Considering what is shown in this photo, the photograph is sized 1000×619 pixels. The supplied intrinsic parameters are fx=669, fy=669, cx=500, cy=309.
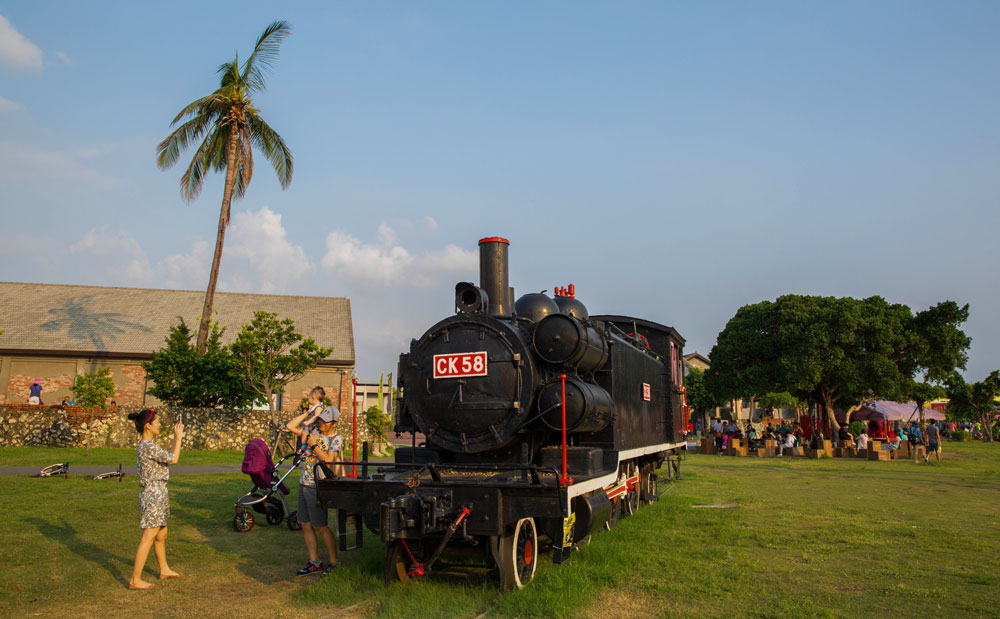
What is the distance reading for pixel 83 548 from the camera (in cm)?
723

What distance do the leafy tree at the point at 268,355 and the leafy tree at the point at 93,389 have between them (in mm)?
6222

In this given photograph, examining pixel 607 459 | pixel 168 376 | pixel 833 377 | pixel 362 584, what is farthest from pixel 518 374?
pixel 833 377

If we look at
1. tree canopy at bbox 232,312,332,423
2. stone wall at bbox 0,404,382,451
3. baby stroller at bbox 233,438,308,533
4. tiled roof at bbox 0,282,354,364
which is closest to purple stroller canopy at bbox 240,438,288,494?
baby stroller at bbox 233,438,308,533

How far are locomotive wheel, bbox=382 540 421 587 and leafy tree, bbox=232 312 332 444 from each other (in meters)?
15.2

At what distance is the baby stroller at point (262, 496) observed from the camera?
28.5 feet

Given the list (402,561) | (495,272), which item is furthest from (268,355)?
(402,561)

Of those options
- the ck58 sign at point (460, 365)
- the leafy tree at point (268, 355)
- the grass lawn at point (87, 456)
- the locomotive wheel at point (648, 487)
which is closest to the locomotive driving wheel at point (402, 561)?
the ck58 sign at point (460, 365)

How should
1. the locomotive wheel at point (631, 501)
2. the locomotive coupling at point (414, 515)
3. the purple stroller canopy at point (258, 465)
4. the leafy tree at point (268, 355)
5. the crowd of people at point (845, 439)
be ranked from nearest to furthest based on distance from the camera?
the locomotive coupling at point (414, 515), the purple stroller canopy at point (258, 465), the locomotive wheel at point (631, 501), the leafy tree at point (268, 355), the crowd of people at point (845, 439)

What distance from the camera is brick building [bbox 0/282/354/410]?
28594mm

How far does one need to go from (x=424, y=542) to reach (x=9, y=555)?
440 centimetres

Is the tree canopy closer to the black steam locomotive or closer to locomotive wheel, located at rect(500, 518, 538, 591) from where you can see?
the black steam locomotive

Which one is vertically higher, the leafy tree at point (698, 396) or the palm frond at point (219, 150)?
the palm frond at point (219, 150)

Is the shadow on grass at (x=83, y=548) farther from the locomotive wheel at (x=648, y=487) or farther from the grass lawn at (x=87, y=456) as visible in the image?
the locomotive wheel at (x=648, y=487)

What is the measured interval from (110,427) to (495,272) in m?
17.1
